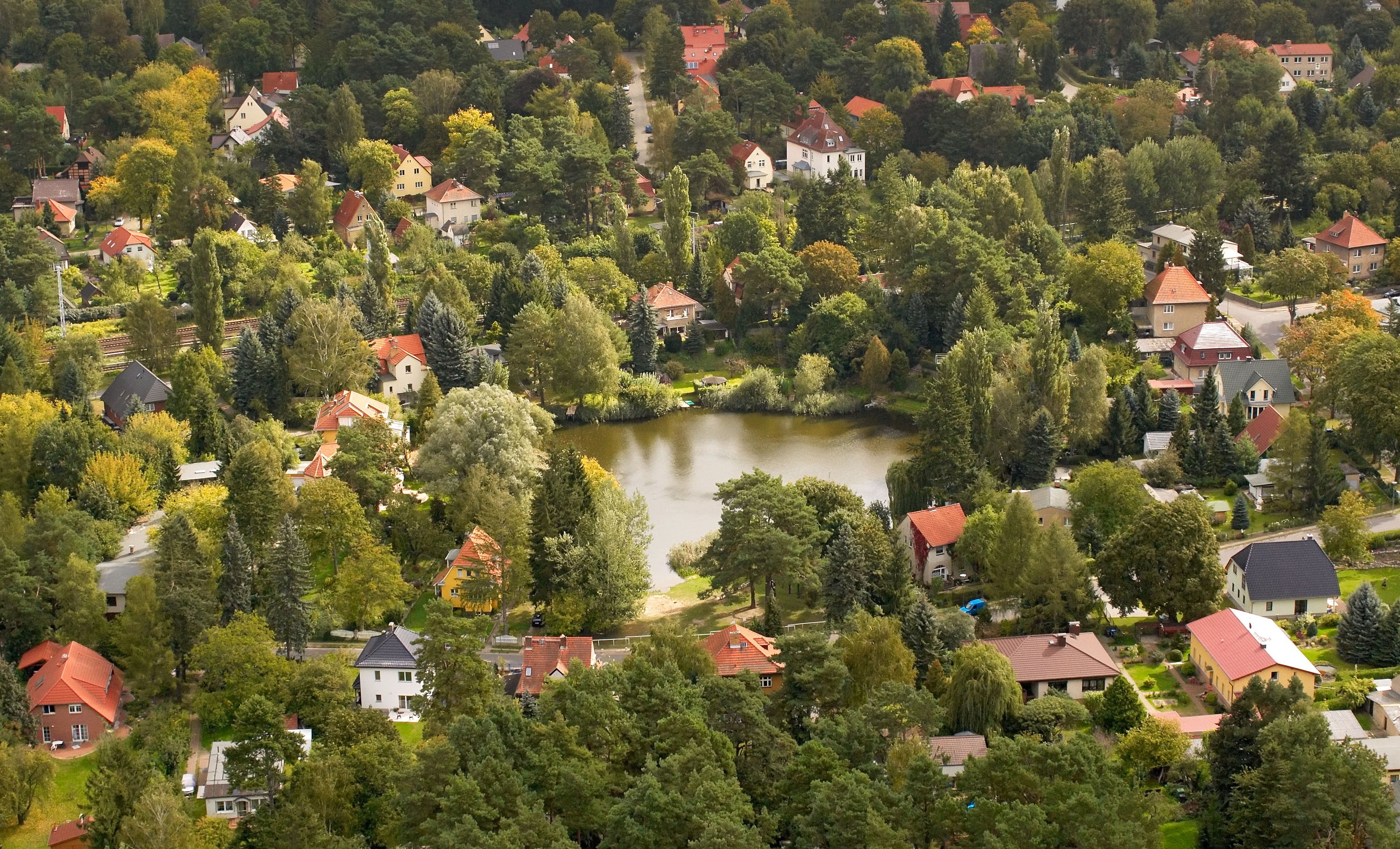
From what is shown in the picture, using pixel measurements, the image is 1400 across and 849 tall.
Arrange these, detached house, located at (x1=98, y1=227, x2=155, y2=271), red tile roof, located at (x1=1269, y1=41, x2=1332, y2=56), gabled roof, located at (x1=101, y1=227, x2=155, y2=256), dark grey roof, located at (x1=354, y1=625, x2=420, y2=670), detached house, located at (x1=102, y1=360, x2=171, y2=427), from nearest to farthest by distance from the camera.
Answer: dark grey roof, located at (x1=354, y1=625, x2=420, y2=670), detached house, located at (x1=102, y1=360, x2=171, y2=427), detached house, located at (x1=98, y1=227, x2=155, y2=271), gabled roof, located at (x1=101, y1=227, x2=155, y2=256), red tile roof, located at (x1=1269, y1=41, x2=1332, y2=56)

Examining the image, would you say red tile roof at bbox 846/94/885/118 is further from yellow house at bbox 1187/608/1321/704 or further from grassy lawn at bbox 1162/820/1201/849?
grassy lawn at bbox 1162/820/1201/849

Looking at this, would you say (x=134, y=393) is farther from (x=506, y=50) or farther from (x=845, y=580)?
(x=506, y=50)

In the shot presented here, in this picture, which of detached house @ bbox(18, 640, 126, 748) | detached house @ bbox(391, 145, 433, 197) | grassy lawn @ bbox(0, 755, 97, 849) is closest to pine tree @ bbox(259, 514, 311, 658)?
detached house @ bbox(18, 640, 126, 748)

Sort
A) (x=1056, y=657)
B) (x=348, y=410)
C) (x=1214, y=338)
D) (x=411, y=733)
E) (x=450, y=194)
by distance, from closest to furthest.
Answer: (x=1056, y=657)
(x=411, y=733)
(x=348, y=410)
(x=1214, y=338)
(x=450, y=194)

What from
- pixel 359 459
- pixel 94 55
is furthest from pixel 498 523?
pixel 94 55

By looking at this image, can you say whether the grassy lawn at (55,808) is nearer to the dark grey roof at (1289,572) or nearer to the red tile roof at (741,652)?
the red tile roof at (741,652)

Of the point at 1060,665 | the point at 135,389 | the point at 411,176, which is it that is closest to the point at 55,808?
the point at 1060,665
